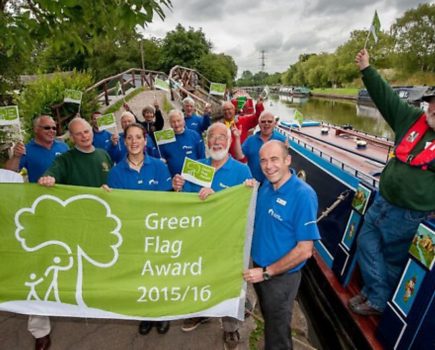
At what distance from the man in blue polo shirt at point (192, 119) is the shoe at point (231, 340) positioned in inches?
173

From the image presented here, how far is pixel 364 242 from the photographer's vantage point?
3221mm

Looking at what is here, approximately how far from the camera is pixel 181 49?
3556 cm

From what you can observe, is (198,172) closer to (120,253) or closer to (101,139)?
(120,253)

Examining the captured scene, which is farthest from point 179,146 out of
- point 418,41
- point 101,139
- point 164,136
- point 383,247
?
point 418,41

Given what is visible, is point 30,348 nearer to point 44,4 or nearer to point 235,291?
point 235,291

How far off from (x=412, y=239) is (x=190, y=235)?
2.06 m

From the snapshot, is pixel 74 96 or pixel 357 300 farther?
pixel 74 96

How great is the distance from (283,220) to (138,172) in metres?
1.55

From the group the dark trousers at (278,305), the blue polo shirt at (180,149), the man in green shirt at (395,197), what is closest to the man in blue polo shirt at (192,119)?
the blue polo shirt at (180,149)

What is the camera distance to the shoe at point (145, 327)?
3.20 meters

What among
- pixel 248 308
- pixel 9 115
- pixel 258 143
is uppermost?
pixel 9 115

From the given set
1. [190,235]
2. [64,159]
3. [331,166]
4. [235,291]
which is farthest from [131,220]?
[331,166]

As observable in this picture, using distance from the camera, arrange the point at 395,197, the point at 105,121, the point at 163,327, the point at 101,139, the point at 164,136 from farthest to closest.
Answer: the point at 101,139 → the point at 105,121 → the point at 164,136 → the point at 163,327 → the point at 395,197

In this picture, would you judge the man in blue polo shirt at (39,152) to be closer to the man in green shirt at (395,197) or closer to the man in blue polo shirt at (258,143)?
the man in blue polo shirt at (258,143)
